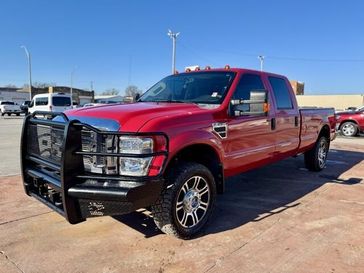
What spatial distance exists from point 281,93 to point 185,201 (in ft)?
10.3

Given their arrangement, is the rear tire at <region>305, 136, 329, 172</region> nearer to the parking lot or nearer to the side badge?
the parking lot

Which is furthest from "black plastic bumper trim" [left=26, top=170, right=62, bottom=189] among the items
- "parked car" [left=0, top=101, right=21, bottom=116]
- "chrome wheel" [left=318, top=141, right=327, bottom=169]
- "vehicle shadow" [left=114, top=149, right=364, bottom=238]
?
"parked car" [left=0, top=101, right=21, bottom=116]

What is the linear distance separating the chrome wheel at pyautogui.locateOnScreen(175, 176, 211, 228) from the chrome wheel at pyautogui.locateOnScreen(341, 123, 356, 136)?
49.3ft

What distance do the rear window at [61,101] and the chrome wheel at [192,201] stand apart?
19663 millimetres

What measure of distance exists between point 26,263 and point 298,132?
4.97 metres

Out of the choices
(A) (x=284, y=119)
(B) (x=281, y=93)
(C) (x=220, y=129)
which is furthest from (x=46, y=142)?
(B) (x=281, y=93)

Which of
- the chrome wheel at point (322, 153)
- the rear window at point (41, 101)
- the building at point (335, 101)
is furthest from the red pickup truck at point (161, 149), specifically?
the building at point (335, 101)

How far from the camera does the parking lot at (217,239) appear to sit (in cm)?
333

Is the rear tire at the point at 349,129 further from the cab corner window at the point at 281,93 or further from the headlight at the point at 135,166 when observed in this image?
the headlight at the point at 135,166

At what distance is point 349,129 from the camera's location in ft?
55.8

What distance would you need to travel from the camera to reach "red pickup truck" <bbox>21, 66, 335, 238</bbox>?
3289mm

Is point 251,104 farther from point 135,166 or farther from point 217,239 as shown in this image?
point 135,166

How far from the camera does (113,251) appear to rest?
11.8ft

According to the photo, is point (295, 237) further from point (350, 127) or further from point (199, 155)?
point (350, 127)
